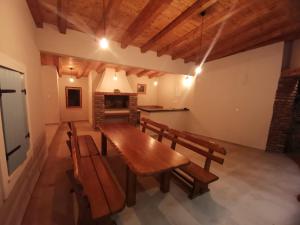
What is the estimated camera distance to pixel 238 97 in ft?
13.3

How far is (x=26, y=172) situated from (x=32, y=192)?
36 centimetres

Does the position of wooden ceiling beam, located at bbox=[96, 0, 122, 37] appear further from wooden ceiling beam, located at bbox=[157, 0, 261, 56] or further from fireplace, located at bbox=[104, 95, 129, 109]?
fireplace, located at bbox=[104, 95, 129, 109]

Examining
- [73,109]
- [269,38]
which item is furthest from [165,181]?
[73,109]

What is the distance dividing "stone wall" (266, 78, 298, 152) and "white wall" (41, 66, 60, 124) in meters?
7.55

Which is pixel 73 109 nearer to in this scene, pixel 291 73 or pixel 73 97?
pixel 73 97

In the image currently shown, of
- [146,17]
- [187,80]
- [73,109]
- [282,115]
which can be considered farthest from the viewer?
[73,109]

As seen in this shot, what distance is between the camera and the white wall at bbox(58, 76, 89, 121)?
6.72 meters

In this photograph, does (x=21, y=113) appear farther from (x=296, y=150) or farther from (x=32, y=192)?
(x=296, y=150)

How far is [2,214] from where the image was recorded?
1.14 meters

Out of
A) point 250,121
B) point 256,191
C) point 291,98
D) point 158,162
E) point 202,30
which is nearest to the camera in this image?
point 158,162

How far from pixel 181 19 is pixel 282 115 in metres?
3.45

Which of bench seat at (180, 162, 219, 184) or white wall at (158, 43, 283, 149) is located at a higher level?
white wall at (158, 43, 283, 149)

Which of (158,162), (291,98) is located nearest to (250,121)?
(291,98)

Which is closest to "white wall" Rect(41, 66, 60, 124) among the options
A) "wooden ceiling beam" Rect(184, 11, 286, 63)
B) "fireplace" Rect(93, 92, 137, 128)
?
"fireplace" Rect(93, 92, 137, 128)
